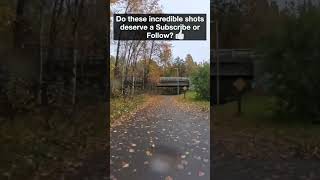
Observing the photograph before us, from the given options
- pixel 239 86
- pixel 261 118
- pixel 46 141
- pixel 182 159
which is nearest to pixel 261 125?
pixel 261 118

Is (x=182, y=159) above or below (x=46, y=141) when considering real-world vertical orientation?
below

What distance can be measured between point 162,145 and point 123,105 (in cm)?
176

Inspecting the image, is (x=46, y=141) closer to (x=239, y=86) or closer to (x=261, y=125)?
(x=239, y=86)

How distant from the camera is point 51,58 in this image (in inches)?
319

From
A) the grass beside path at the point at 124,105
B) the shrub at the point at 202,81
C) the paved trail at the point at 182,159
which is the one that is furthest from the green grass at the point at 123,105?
the shrub at the point at 202,81

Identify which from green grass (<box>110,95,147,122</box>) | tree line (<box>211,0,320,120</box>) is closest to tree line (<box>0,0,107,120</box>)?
green grass (<box>110,95,147,122</box>)

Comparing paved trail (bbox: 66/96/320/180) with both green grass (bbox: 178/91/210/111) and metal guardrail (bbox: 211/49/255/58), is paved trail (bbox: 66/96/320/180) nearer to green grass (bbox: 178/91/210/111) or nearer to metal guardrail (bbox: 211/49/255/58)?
green grass (bbox: 178/91/210/111)

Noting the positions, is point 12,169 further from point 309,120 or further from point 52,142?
point 309,120

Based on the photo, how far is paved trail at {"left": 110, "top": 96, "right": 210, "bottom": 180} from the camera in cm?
517

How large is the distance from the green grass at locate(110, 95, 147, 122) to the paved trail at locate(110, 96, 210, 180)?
0.19 metres

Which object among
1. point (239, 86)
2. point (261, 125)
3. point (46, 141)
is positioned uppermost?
point (239, 86)

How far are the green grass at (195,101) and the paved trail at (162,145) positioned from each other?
0.51 ft

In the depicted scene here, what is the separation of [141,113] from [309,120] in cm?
312

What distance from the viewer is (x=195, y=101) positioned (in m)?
7.82
